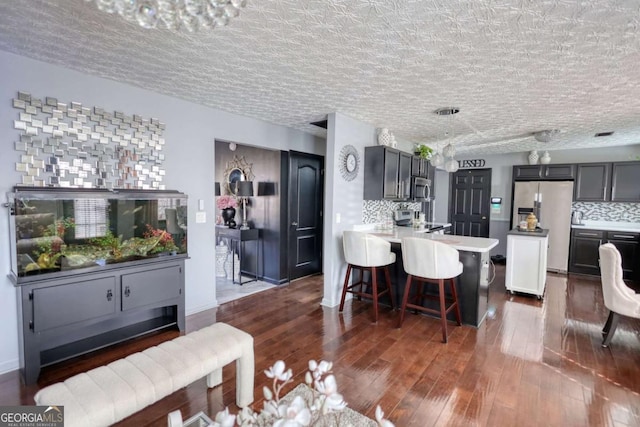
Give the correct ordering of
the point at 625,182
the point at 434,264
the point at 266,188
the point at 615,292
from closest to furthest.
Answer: the point at 615,292
the point at 434,264
the point at 266,188
the point at 625,182

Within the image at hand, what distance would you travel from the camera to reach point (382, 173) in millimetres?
4297

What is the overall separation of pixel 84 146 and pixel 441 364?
3588 millimetres

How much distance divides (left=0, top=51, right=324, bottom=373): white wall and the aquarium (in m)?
0.29

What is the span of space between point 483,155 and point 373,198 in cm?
420

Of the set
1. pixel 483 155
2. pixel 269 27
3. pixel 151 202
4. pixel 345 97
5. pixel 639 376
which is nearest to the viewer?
pixel 269 27

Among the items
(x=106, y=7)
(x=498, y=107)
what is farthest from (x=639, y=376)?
(x=106, y=7)

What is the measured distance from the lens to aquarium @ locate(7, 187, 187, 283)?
225 centimetres

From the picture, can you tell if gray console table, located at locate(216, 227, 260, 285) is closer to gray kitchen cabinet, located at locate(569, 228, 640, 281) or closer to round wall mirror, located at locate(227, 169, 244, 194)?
round wall mirror, located at locate(227, 169, 244, 194)

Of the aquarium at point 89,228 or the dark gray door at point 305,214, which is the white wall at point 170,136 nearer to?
the aquarium at point 89,228

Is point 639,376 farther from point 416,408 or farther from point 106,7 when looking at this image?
point 106,7

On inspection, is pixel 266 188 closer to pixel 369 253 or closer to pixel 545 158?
pixel 369 253

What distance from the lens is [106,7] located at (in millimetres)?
1224

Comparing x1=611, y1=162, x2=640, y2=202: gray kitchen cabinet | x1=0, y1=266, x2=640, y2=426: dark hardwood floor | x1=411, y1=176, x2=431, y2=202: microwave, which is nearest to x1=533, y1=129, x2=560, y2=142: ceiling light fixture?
x1=411, y1=176, x2=431, y2=202: microwave

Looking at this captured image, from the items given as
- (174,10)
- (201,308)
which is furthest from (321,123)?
(174,10)
